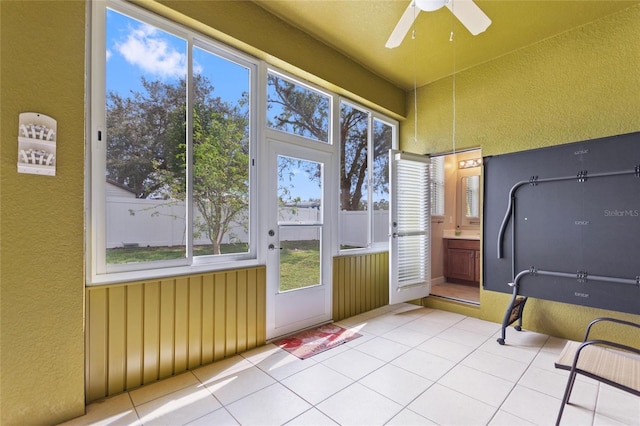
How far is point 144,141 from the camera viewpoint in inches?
88.5

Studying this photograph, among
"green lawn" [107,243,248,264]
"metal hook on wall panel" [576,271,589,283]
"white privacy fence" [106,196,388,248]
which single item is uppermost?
"white privacy fence" [106,196,388,248]

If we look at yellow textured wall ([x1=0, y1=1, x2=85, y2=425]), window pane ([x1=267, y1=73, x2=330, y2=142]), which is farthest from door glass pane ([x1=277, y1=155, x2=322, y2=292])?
yellow textured wall ([x1=0, y1=1, x2=85, y2=425])

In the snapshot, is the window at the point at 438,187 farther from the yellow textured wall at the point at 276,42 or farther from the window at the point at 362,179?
the yellow textured wall at the point at 276,42

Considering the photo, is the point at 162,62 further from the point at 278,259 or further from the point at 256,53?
the point at 278,259

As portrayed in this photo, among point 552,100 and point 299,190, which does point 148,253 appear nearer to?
point 299,190

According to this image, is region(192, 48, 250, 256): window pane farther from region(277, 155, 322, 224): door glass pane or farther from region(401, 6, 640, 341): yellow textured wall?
region(401, 6, 640, 341): yellow textured wall

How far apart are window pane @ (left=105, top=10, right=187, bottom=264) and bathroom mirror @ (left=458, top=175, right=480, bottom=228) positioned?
5.01 meters

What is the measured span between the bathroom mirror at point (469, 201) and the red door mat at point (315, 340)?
3542mm

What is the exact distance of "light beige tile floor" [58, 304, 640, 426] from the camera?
6.03 ft

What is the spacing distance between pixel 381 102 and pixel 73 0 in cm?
324

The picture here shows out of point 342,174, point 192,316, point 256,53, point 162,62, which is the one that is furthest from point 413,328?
point 162,62

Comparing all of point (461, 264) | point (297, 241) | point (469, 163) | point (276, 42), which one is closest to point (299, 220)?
point (297, 241)

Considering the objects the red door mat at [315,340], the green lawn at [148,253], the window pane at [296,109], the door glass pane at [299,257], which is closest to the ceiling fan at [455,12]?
the window pane at [296,109]

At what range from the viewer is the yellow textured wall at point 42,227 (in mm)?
1667
